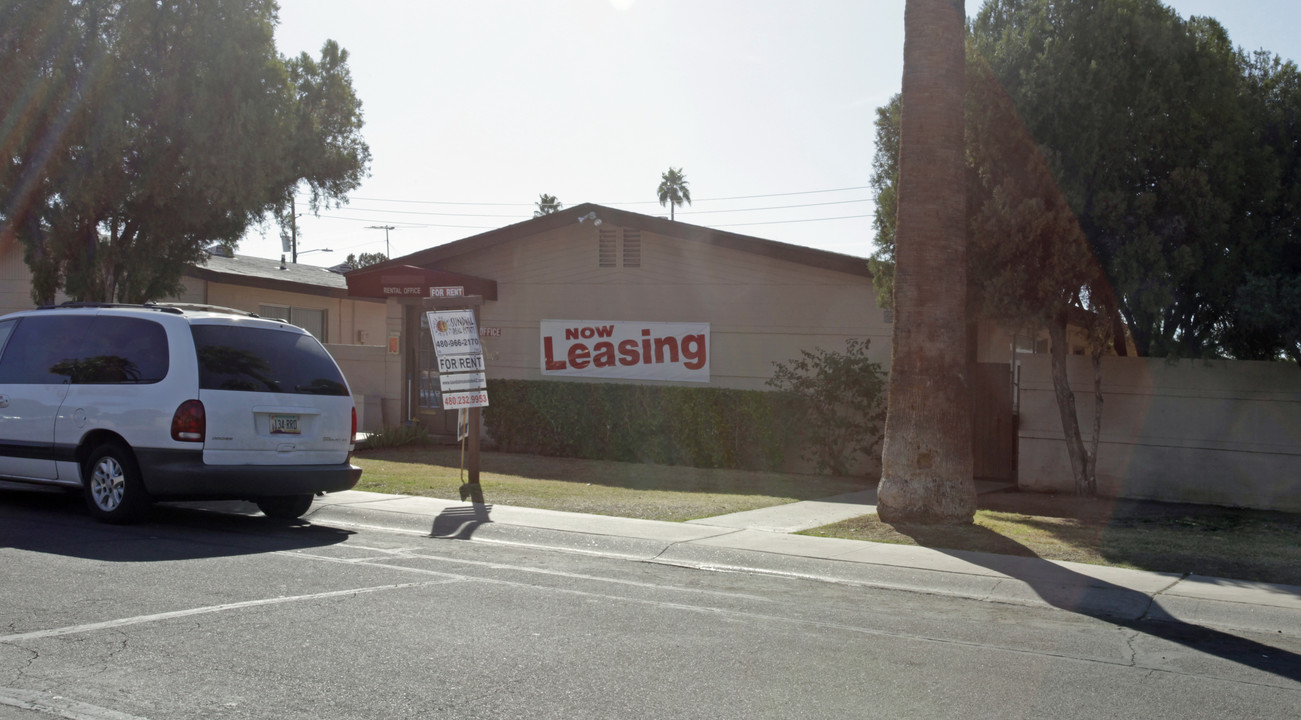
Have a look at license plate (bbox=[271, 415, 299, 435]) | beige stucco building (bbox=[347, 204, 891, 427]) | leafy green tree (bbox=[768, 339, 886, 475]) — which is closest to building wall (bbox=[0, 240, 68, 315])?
beige stucco building (bbox=[347, 204, 891, 427])

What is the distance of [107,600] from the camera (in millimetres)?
6688

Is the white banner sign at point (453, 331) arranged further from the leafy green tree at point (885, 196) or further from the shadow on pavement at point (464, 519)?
the leafy green tree at point (885, 196)

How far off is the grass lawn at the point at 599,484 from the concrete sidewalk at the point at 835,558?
52 centimetres

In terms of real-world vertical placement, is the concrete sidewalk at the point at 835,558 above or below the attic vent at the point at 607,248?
below

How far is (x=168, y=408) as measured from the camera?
9312mm

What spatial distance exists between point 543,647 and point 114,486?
5.55 meters

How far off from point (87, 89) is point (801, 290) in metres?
11.4

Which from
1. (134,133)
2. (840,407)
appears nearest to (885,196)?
(840,407)

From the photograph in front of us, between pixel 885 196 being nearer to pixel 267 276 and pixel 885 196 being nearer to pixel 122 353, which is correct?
pixel 122 353

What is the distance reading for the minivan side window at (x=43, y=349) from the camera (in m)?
10.1

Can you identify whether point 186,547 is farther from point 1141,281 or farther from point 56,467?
point 1141,281

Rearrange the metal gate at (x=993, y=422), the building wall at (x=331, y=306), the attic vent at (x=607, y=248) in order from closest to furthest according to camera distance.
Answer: the metal gate at (x=993, y=422), the attic vent at (x=607, y=248), the building wall at (x=331, y=306)

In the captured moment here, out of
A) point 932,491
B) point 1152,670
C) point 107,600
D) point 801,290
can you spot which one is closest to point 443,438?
point 801,290

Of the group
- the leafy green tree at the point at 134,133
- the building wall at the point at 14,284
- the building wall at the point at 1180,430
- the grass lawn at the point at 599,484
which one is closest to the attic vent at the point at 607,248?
the grass lawn at the point at 599,484
